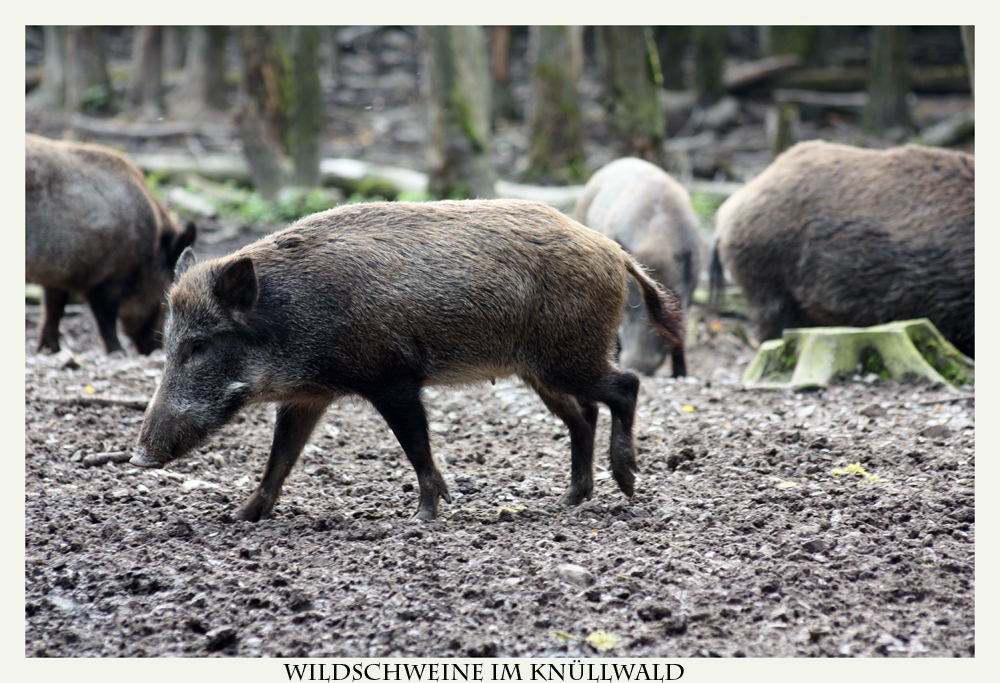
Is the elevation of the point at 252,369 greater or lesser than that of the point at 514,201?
lesser

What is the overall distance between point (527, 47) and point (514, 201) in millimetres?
24832

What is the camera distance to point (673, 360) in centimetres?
728

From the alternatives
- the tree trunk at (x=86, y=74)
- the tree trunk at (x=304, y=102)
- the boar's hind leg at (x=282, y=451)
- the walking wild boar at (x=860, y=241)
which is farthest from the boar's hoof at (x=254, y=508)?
the tree trunk at (x=86, y=74)

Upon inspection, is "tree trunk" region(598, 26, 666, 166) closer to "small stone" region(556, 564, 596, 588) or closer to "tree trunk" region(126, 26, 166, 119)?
"small stone" region(556, 564, 596, 588)

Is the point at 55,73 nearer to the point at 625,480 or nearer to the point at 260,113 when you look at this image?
the point at 260,113

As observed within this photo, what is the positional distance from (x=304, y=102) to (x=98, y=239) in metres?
5.29

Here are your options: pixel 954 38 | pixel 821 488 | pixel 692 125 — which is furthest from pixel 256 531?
pixel 954 38

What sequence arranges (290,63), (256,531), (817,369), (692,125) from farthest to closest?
(692,125), (290,63), (817,369), (256,531)

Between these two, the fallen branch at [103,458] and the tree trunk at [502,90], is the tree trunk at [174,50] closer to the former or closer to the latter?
the tree trunk at [502,90]

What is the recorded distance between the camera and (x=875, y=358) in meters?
6.51

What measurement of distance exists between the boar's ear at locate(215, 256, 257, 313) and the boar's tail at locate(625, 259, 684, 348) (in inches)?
69.0

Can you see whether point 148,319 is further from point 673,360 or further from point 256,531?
point 256,531

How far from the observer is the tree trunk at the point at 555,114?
13.4 metres

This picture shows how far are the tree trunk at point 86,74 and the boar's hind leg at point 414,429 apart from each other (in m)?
17.0
